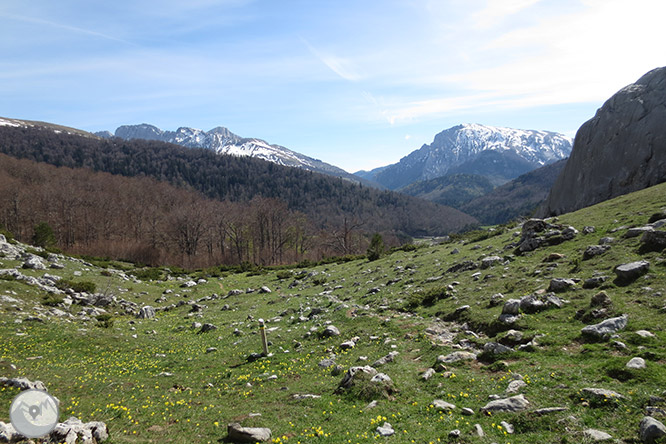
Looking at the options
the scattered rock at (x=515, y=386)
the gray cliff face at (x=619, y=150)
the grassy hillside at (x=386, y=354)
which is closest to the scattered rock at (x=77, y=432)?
the grassy hillside at (x=386, y=354)

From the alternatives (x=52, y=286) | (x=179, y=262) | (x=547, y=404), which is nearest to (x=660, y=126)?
(x=547, y=404)

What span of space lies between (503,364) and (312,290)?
25140mm

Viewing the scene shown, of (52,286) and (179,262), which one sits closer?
(52,286)

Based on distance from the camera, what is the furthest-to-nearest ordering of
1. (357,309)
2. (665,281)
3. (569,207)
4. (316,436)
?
(569,207) → (357,309) → (665,281) → (316,436)

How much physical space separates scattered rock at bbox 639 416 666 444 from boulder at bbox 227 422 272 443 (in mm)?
8495

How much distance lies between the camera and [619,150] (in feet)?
126

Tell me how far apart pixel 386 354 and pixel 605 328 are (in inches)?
314

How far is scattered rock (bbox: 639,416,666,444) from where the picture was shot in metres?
6.26

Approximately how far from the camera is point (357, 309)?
2214cm

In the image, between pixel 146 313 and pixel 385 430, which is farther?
pixel 146 313

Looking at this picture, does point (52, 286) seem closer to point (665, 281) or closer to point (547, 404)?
point (547, 404)

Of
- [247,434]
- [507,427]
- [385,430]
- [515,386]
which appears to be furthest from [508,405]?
[247,434]

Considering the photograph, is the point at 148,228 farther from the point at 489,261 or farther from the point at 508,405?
the point at 508,405

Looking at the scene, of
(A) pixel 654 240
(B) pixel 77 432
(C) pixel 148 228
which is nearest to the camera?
(B) pixel 77 432
